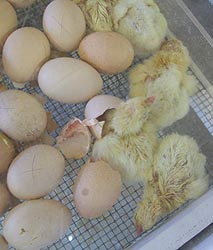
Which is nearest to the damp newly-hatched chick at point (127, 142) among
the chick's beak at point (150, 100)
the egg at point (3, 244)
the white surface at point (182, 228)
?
the chick's beak at point (150, 100)

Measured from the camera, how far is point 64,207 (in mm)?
838

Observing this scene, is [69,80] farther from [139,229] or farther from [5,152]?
[139,229]

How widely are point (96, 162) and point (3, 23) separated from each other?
0.34 meters

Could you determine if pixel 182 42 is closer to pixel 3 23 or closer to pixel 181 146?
pixel 181 146

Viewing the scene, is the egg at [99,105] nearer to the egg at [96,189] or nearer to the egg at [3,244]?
the egg at [96,189]

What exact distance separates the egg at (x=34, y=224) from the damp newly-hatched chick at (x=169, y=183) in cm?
16

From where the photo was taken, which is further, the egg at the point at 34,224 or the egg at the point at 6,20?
the egg at the point at 6,20

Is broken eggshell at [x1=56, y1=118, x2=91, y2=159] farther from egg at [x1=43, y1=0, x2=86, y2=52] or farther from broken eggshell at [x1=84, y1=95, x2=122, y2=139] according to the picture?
egg at [x1=43, y1=0, x2=86, y2=52]

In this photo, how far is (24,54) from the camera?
0.89 meters

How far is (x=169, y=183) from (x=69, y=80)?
0.89 feet

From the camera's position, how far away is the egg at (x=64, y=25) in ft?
3.00

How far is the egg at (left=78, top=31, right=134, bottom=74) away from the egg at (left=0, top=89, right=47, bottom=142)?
140 millimetres

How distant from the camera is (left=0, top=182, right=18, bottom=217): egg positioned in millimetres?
836

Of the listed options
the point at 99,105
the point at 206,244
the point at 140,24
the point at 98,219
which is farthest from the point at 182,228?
the point at 140,24
